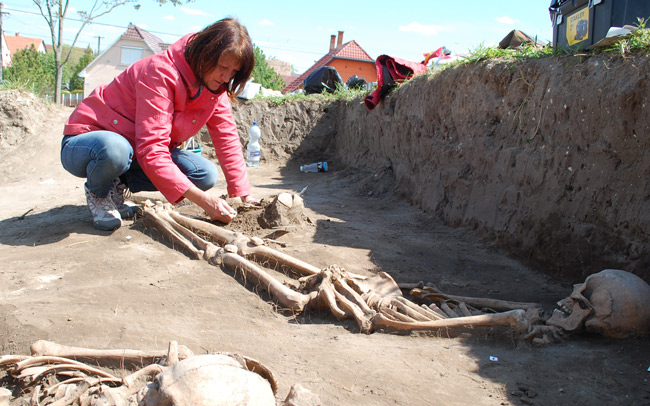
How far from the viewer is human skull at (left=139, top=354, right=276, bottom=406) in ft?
4.37

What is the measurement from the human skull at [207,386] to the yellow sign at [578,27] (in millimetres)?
3345

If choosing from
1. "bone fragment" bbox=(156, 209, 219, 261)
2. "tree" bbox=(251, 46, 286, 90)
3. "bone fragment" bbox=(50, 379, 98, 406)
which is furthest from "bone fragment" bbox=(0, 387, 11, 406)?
"tree" bbox=(251, 46, 286, 90)

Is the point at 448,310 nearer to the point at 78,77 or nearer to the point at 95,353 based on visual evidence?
the point at 95,353

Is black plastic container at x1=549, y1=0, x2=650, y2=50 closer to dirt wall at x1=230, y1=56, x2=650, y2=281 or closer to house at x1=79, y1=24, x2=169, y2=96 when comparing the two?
dirt wall at x1=230, y1=56, x2=650, y2=281

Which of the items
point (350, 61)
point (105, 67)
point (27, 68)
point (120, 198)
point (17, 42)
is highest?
point (17, 42)

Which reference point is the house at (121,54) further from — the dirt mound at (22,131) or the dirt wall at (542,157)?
the dirt wall at (542,157)

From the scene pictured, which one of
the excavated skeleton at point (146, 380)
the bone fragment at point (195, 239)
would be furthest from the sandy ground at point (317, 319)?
the excavated skeleton at point (146, 380)

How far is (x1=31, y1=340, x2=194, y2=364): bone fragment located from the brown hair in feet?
6.13

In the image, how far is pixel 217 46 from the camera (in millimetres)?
3078

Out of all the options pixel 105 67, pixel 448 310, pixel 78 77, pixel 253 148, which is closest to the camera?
pixel 448 310

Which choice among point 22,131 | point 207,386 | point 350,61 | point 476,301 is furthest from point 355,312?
point 350,61

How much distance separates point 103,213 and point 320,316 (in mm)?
1995

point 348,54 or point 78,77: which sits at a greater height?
point 348,54

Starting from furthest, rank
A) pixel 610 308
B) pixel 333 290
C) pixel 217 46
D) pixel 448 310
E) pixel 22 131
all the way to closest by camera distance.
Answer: pixel 22 131 → pixel 217 46 → pixel 333 290 → pixel 448 310 → pixel 610 308
